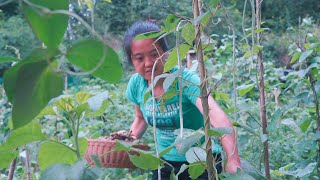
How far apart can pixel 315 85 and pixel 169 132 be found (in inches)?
20.7

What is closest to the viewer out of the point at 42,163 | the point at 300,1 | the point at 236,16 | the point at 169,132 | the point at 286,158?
the point at 42,163

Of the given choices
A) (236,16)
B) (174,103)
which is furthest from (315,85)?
(236,16)

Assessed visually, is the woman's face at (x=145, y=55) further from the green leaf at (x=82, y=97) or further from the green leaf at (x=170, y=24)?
the green leaf at (x=82, y=97)

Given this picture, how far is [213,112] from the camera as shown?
1319mm

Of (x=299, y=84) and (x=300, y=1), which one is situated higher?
(x=300, y=1)

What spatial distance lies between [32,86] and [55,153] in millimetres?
338

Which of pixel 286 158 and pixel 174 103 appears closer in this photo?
pixel 174 103

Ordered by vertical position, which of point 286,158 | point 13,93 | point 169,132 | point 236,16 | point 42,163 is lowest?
point 286,158

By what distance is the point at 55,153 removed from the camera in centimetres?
76

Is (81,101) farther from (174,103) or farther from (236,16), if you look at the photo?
(236,16)

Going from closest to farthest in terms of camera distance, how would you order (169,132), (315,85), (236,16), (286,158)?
(315,85), (169,132), (286,158), (236,16)

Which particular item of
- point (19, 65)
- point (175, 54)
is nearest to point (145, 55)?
point (175, 54)

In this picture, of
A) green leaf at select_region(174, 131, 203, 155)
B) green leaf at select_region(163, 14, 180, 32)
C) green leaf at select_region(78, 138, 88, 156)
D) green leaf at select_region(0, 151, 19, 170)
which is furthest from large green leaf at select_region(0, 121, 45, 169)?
green leaf at select_region(163, 14, 180, 32)

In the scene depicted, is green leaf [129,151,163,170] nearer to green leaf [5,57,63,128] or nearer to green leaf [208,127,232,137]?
green leaf [208,127,232,137]
